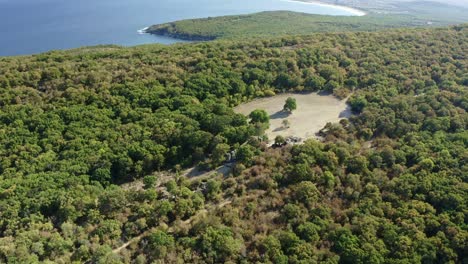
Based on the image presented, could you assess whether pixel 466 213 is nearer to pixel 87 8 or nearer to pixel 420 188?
pixel 420 188

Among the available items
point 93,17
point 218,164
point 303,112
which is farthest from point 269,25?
point 218,164

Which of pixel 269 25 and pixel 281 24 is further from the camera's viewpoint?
pixel 281 24

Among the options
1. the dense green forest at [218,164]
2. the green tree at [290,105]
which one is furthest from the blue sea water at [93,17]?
the green tree at [290,105]

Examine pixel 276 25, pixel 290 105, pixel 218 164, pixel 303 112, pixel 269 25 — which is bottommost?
pixel 218 164

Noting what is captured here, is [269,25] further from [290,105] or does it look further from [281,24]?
[290,105]

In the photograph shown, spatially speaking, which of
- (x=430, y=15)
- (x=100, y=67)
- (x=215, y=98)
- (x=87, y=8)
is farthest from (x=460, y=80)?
(x=87, y=8)

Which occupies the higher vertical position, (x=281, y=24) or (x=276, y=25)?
(x=281, y=24)

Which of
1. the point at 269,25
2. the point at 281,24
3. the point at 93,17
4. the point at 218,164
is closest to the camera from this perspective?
the point at 218,164
